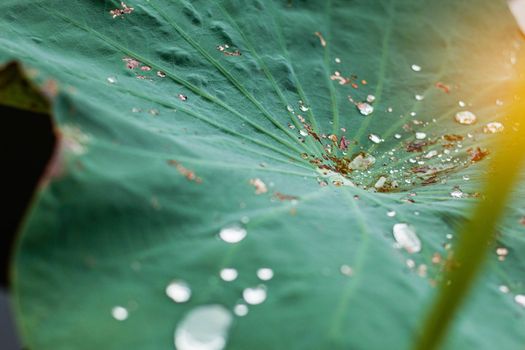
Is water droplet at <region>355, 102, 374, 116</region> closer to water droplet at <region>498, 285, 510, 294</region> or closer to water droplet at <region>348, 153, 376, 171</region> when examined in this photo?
water droplet at <region>348, 153, 376, 171</region>

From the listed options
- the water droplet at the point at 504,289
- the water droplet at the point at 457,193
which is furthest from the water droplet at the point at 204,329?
the water droplet at the point at 457,193

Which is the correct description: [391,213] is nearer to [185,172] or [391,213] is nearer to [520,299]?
[520,299]

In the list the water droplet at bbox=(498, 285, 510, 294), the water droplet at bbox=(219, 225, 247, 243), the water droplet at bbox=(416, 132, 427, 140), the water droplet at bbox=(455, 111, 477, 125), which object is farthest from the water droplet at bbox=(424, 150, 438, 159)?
the water droplet at bbox=(219, 225, 247, 243)

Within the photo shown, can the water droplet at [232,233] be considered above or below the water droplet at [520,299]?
below

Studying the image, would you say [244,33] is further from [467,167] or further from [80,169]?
[80,169]

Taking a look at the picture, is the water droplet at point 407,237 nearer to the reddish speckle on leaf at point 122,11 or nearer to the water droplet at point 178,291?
the water droplet at point 178,291

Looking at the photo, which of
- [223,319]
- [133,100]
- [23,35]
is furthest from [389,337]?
[23,35]
